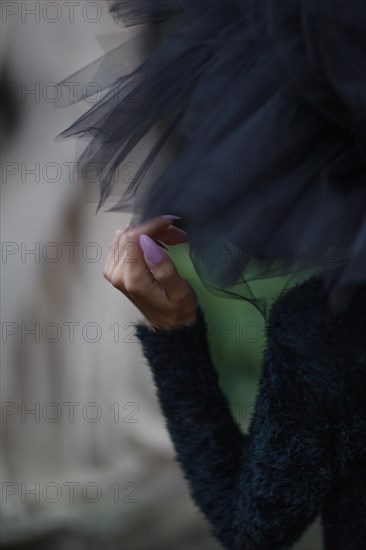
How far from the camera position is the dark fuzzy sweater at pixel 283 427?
3.07 feet

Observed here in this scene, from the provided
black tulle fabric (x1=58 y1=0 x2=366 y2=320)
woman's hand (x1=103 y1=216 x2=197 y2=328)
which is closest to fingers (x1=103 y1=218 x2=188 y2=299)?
woman's hand (x1=103 y1=216 x2=197 y2=328)

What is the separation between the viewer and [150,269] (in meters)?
1.11

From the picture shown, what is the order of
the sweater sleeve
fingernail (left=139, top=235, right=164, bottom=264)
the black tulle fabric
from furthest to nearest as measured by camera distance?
1. fingernail (left=139, top=235, right=164, bottom=264)
2. the sweater sleeve
3. the black tulle fabric

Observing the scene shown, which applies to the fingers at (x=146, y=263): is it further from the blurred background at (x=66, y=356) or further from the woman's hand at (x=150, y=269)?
the blurred background at (x=66, y=356)

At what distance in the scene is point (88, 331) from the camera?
2352 millimetres

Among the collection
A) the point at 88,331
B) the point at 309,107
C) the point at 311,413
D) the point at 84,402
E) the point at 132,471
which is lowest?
the point at 132,471

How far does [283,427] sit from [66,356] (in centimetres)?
146

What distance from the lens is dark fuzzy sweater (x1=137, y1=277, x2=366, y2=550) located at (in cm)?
94

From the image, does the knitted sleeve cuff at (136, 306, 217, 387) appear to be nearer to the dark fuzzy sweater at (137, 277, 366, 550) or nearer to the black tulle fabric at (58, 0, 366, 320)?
the dark fuzzy sweater at (137, 277, 366, 550)

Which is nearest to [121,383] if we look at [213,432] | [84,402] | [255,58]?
[84,402]

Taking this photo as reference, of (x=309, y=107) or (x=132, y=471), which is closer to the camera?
(x=309, y=107)

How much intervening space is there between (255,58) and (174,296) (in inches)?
13.8

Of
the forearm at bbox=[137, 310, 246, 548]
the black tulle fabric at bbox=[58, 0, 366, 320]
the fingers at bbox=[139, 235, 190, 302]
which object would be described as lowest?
the forearm at bbox=[137, 310, 246, 548]

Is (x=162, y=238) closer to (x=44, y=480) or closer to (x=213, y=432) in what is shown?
(x=213, y=432)
